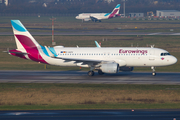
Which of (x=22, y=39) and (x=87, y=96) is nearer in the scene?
(x=87, y=96)

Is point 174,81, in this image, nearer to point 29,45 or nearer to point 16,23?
point 29,45

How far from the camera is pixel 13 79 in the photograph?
43.9 m

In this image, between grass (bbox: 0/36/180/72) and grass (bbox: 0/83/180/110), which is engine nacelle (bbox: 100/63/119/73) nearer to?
grass (bbox: 0/83/180/110)

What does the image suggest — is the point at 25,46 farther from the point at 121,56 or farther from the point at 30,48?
the point at 121,56

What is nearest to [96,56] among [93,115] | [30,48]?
[30,48]

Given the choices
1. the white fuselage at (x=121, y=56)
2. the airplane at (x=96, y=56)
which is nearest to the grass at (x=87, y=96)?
the airplane at (x=96, y=56)

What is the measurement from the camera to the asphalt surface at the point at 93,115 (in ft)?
80.9

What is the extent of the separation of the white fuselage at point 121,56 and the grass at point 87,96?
869cm

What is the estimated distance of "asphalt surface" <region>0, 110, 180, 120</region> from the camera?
2466cm

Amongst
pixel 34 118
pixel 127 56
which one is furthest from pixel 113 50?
pixel 34 118

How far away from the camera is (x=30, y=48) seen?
48.4 m

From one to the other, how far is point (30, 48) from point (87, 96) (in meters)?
18.9

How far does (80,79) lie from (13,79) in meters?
10.0

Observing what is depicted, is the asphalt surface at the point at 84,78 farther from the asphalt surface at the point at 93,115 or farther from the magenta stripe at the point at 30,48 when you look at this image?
the asphalt surface at the point at 93,115
